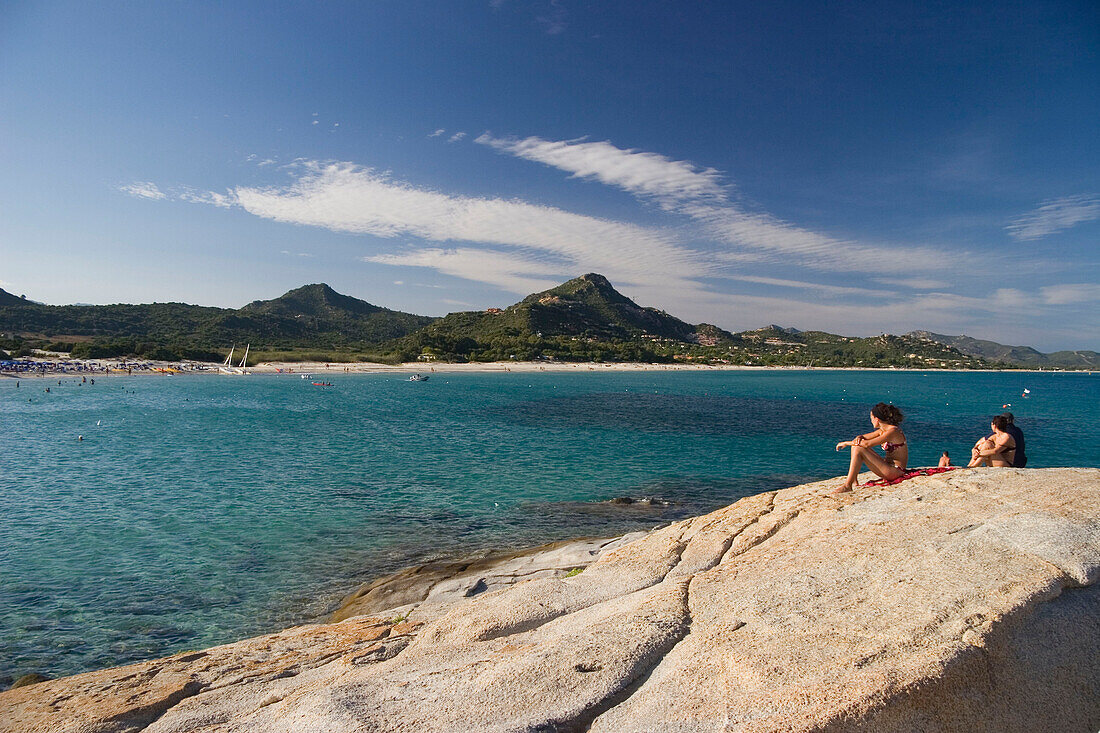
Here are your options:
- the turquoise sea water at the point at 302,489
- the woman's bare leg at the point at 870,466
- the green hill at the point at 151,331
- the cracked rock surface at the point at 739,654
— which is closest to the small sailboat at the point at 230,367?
the green hill at the point at 151,331

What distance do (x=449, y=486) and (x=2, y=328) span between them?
15741 centimetres

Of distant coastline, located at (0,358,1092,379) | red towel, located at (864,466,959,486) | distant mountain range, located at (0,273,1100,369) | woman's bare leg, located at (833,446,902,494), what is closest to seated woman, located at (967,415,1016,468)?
red towel, located at (864,466,959,486)

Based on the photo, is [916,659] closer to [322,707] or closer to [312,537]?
[322,707]

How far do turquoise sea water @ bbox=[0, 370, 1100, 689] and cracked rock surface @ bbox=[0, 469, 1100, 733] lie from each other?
554cm

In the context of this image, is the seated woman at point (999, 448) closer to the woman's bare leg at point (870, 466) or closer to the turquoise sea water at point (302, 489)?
the woman's bare leg at point (870, 466)

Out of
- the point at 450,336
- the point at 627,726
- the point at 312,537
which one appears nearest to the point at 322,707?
the point at 627,726

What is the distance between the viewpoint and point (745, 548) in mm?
8070

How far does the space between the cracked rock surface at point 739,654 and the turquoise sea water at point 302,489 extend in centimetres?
554

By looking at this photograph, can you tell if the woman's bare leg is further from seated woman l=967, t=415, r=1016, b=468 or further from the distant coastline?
the distant coastline

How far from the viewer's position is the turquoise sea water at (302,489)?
1248cm

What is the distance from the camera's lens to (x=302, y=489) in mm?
23906

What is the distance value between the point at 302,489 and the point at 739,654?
23171 millimetres

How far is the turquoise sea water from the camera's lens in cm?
1248

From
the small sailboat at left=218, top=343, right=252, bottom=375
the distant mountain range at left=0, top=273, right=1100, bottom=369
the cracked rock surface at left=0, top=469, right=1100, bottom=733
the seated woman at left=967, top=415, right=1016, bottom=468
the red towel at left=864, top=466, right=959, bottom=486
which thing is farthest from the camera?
the distant mountain range at left=0, top=273, right=1100, bottom=369
